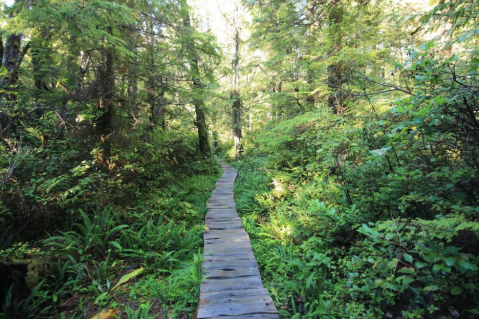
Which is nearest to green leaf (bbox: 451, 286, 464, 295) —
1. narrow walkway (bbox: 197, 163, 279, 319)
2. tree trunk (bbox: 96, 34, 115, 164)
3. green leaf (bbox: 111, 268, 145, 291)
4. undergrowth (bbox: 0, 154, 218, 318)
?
narrow walkway (bbox: 197, 163, 279, 319)

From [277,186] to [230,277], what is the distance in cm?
377

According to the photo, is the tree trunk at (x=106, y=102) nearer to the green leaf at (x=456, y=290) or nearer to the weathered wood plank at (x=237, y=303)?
the weathered wood plank at (x=237, y=303)

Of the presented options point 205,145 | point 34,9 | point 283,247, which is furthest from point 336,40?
point 205,145

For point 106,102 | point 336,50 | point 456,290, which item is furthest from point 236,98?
point 456,290

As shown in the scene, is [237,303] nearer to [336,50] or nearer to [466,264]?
[466,264]

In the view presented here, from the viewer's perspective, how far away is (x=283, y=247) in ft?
14.5

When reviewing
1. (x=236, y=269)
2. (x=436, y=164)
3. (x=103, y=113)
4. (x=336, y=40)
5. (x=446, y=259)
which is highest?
(x=336, y=40)

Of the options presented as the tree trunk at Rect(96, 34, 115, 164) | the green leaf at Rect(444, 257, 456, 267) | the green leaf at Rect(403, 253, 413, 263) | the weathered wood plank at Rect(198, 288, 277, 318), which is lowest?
the weathered wood plank at Rect(198, 288, 277, 318)

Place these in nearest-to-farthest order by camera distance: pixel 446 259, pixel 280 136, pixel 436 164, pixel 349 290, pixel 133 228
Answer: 1. pixel 446 259
2. pixel 349 290
3. pixel 436 164
4. pixel 133 228
5. pixel 280 136

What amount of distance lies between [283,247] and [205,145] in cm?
999

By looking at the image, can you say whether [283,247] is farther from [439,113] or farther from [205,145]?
[205,145]

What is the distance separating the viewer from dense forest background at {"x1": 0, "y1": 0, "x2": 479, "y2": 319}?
96.1 inches

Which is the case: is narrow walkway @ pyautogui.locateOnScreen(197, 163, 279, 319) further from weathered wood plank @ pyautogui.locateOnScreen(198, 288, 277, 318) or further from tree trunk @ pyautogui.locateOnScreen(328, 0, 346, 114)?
tree trunk @ pyautogui.locateOnScreen(328, 0, 346, 114)

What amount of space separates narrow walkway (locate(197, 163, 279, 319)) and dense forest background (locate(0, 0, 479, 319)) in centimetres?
30
